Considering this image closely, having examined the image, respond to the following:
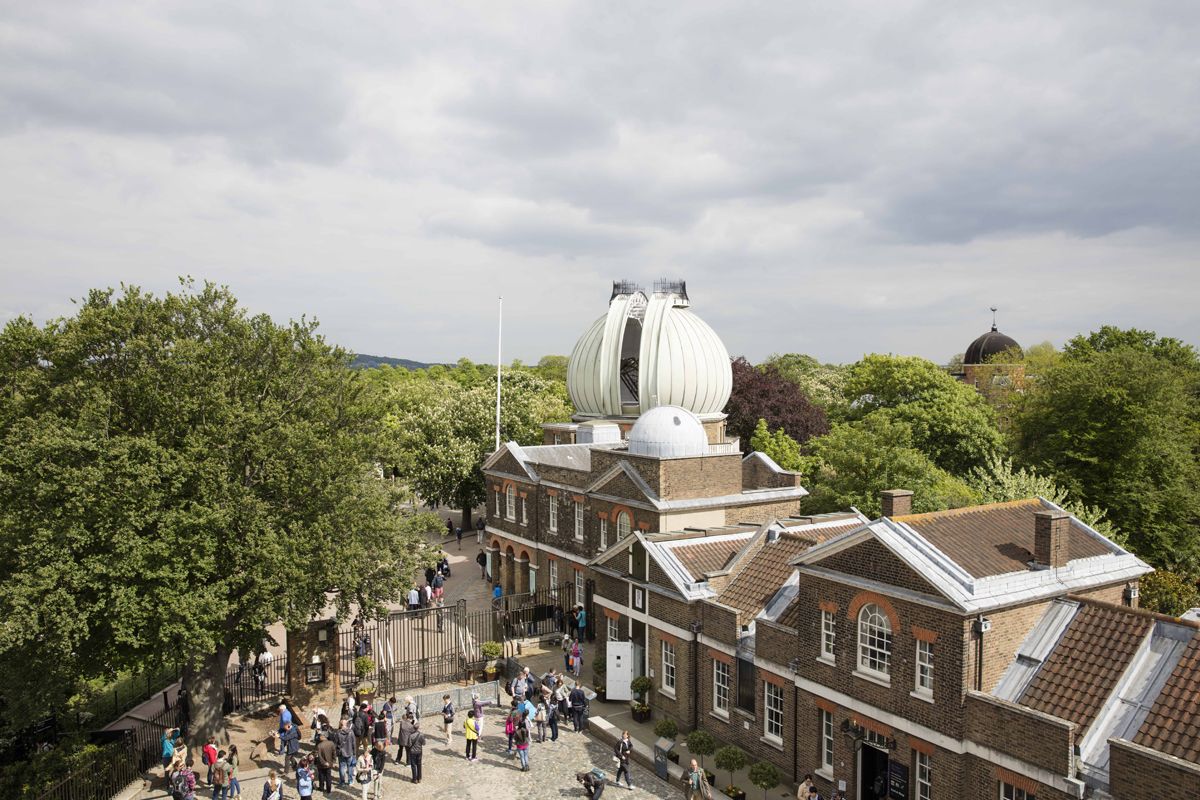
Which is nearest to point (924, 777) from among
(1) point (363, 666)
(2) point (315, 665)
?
(1) point (363, 666)

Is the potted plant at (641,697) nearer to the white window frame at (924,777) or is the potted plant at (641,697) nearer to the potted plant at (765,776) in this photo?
the potted plant at (765,776)

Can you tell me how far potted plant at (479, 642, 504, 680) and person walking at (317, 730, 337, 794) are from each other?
9.11 metres

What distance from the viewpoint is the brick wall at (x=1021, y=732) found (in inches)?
560

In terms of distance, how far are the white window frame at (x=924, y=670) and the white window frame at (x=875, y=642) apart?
2.18 feet

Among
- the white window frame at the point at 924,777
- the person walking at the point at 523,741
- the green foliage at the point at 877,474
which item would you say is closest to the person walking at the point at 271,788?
the person walking at the point at 523,741

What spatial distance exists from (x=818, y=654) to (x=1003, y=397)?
4588 cm

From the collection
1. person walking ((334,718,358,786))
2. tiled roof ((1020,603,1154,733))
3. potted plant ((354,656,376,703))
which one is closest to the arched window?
tiled roof ((1020,603,1154,733))

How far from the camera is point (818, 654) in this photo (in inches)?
761

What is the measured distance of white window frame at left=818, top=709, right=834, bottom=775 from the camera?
1923cm

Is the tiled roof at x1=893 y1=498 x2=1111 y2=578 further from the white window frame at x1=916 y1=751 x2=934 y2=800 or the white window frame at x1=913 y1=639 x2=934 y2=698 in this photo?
the white window frame at x1=916 y1=751 x2=934 y2=800

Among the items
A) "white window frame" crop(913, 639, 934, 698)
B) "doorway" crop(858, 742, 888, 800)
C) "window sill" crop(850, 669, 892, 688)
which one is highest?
"white window frame" crop(913, 639, 934, 698)

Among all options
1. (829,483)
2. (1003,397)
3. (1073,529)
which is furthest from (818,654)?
(1003,397)

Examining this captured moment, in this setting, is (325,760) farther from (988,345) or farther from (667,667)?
(988,345)

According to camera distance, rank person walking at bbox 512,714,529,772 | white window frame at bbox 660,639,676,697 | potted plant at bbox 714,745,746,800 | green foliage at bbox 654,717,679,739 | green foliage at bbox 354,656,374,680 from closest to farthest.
A: potted plant at bbox 714,745,746,800 → person walking at bbox 512,714,529,772 → green foliage at bbox 654,717,679,739 → white window frame at bbox 660,639,676,697 → green foliage at bbox 354,656,374,680
